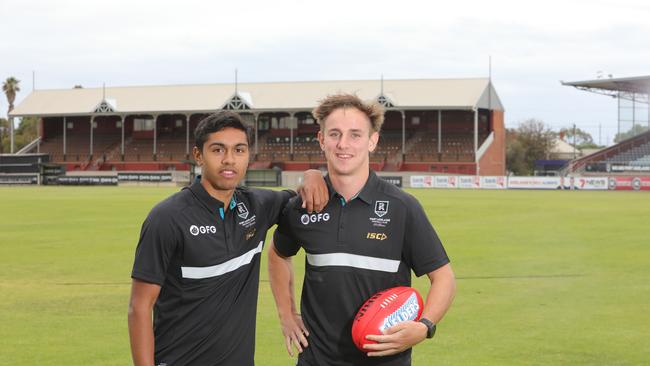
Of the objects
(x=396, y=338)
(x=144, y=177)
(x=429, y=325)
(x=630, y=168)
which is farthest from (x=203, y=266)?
(x=630, y=168)

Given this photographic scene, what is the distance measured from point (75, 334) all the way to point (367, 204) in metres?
6.06

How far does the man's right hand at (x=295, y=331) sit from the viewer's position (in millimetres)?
4883

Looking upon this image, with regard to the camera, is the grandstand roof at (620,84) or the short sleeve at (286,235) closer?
the short sleeve at (286,235)

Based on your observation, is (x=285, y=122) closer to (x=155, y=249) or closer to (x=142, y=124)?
(x=142, y=124)

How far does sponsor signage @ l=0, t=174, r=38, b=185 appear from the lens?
78.6 metres

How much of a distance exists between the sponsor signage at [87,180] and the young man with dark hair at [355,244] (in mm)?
76023

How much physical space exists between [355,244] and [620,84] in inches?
→ 3320

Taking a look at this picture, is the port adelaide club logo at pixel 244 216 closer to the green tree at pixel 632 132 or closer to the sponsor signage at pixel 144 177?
the sponsor signage at pixel 144 177

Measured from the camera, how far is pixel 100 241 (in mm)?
20719

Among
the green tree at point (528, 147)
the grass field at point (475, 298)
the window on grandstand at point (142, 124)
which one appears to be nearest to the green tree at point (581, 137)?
the green tree at point (528, 147)

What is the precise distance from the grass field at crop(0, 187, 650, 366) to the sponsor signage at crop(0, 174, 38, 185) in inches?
2221

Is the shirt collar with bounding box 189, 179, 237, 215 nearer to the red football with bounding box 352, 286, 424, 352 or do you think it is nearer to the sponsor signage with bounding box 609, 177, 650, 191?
the red football with bounding box 352, 286, 424, 352

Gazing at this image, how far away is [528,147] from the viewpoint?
119 m

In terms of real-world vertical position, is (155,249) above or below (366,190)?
below
